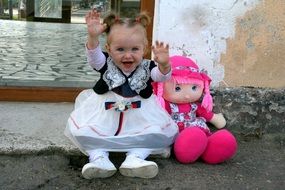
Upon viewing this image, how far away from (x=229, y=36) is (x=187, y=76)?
52 cm

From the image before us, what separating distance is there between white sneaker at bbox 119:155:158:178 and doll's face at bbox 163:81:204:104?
1.88ft

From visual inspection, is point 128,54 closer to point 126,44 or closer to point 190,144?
point 126,44

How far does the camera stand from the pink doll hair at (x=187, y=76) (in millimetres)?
3096

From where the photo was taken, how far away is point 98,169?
103 inches

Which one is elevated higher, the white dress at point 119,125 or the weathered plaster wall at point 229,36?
the weathered plaster wall at point 229,36

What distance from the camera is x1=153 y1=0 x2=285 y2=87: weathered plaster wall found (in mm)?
3328

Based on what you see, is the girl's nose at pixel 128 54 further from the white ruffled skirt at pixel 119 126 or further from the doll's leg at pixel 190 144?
the doll's leg at pixel 190 144

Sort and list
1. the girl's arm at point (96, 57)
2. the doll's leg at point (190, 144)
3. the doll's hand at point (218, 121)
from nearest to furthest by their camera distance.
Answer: the girl's arm at point (96, 57) < the doll's leg at point (190, 144) < the doll's hand at point (218, 121)

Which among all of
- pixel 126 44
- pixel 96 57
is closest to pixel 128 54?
pixel 126 44

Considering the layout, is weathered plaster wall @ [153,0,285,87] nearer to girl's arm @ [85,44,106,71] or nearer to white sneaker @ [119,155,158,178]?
girl's arm @ [85,44,106,71]

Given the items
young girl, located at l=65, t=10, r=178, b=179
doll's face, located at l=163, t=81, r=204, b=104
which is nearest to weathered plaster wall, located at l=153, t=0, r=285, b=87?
doll's face, located at l=163, t=81, r=204, b=104

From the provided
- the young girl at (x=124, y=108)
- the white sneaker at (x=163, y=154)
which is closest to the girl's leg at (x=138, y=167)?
the young girl at (x=124, y=108)

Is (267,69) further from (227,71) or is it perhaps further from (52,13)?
(52,13)

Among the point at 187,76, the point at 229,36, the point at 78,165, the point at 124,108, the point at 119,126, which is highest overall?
the point at 229,36
